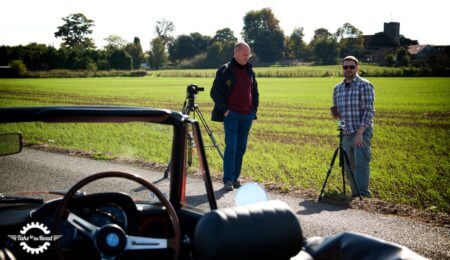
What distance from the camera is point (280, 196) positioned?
7.85m

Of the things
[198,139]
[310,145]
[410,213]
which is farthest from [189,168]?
[310,145]

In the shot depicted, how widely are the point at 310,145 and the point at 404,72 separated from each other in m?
58.3

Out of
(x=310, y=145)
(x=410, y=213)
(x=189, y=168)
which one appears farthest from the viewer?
(x=310, y=145)

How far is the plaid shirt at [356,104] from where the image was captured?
7660 millimetres

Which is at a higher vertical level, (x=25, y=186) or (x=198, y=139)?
(x=198, y=139)

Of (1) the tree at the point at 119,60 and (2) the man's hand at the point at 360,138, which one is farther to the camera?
(1) the tree at the point at 119,60

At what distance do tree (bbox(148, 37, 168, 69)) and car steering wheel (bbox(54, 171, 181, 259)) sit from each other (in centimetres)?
12487

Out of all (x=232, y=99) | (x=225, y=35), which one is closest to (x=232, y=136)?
(x=232, y=99)

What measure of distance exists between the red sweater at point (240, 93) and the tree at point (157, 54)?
119 m

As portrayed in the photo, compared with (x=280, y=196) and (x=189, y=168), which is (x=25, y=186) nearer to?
(x=189, y=168)

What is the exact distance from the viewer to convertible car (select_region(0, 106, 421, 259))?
6.44ft

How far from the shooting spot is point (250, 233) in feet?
6.20

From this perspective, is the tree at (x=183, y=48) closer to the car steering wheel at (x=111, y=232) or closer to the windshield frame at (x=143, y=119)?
the windshield frame at (x=143, y=119)

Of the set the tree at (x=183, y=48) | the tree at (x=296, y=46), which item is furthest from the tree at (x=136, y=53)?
the tree at (x=296, y=46)
